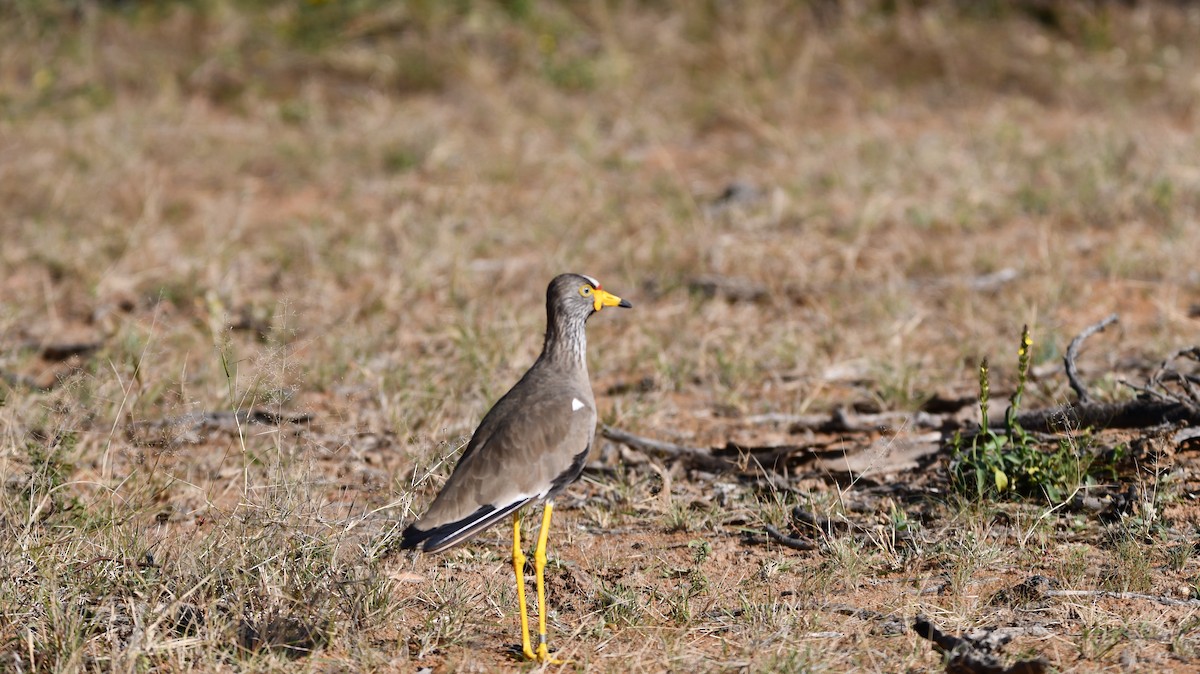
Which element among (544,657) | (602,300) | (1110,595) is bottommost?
(544,657)

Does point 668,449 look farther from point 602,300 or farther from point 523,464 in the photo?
point 523,464

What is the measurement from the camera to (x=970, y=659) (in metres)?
3.55

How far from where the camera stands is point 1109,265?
280 inches

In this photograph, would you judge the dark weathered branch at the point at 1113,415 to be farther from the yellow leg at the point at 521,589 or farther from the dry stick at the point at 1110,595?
the yellow leg at the point at 521,589

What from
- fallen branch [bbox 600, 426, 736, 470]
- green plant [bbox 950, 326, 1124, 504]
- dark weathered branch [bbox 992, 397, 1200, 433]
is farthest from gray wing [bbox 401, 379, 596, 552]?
dark weathered branch [bbox 992, 397, 1200, 433]

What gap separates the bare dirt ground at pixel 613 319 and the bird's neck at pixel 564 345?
50 cm

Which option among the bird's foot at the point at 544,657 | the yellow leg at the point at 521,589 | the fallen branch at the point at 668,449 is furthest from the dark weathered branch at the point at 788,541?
the bird's foot at the point at 544,657

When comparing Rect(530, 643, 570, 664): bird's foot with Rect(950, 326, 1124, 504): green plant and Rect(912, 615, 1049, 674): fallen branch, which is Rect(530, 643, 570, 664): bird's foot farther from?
Rect(950, 326, 1124, 504): green plant

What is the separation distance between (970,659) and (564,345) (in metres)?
1.76

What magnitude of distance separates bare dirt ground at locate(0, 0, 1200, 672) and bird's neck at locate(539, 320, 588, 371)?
1.63ft

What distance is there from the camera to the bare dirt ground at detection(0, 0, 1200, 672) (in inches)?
153

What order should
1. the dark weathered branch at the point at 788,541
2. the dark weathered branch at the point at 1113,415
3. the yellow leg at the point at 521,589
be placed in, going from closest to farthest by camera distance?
the yellow leg at the point at 521,589, the dark weathered branch at the point at 788,541, the dark weathered branch at the point at 1113,415

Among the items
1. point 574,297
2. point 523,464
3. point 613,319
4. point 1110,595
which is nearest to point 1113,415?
point 1110,595

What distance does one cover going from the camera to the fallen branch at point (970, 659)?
3.50 m
